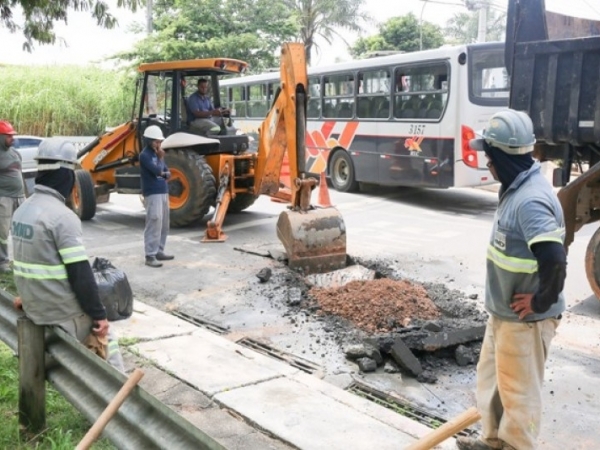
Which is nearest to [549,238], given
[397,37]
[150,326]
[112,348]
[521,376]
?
[521,376]

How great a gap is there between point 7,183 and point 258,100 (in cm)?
1211

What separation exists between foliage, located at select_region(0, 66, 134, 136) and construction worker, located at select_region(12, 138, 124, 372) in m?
22.3

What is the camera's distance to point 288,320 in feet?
20.8

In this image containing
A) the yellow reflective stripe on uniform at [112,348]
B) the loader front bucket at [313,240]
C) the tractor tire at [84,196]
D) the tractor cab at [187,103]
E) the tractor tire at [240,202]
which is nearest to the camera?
the yellow reflective stripe on uniform at [112,348]

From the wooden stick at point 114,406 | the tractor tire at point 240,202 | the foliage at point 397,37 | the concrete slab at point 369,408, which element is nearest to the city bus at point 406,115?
the tractor tire at point 240,202

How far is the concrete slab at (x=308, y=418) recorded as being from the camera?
380 centimetres

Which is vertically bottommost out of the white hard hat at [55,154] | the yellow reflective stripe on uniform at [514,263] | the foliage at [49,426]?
the foliage at [49,426]

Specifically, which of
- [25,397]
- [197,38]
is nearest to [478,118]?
[25,397]

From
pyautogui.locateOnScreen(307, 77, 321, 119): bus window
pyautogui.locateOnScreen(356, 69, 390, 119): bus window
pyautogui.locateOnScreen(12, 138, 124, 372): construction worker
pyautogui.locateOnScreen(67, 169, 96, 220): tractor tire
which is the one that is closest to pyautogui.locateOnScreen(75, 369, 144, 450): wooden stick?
pyautogui.locateOnScreen(12, 138, 124, 372): construction worker

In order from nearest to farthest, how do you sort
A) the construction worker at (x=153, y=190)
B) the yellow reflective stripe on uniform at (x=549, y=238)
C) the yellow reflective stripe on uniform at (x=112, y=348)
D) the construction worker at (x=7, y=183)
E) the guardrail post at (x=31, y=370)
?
the yellow reflective stripe on uniform at (x=549, y=238), the guardrail post at (x=31, y=370), the yellow reflective stripe on uniform at (x=112, y=348), the construction worker at (x=7, y=183), the construction worker at (x=153, y=190)

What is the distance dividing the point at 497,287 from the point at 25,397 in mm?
2628

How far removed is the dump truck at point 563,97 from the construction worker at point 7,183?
5698 mm

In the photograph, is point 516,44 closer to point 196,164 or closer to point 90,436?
point 196,164

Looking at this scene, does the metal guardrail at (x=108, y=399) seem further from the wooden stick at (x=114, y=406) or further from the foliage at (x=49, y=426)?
the foliage at (x=49, y=426)
